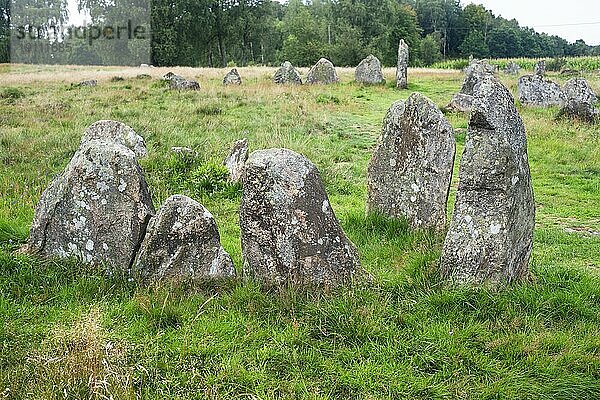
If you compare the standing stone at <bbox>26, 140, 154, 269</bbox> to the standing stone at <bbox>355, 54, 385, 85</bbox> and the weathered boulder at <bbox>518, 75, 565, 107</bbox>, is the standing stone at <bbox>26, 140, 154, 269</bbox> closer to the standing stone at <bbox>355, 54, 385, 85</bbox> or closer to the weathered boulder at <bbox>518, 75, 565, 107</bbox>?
the weathered boulder at <bbox>518, 75, 565, 107</bbox>

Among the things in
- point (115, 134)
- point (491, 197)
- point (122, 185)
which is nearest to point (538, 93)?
point (115, 134)

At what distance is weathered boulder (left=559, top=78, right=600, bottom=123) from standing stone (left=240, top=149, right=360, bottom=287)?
1575 centimetres

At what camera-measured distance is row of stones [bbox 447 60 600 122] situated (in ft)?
63.2

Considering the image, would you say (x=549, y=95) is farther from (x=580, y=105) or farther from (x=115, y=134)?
(x=115, y=134)

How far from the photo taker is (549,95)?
23.6 m

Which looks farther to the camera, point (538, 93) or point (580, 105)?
point (538, 93)

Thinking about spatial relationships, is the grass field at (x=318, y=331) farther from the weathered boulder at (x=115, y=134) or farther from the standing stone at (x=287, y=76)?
the standing stone at (x=287, y=76)

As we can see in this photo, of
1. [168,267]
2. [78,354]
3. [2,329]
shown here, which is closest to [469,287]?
[168,267]

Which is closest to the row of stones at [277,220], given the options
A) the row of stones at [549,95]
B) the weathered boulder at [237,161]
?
the weathered boulder at [237,161]

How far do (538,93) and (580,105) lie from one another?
4628 mm

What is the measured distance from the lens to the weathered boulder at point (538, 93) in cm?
2345

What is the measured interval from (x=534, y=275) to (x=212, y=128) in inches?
480

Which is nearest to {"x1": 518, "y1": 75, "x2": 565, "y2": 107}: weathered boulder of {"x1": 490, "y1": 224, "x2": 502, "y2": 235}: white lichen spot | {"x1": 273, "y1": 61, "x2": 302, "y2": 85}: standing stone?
{"x1": 273, "y1": 61, "x2": 302, "y2": 85}: standing stone

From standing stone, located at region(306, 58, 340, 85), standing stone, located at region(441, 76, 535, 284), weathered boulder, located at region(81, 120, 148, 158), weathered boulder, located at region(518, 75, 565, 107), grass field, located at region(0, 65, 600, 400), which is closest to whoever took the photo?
grass field, located at region(0, 65, 600, 400)
